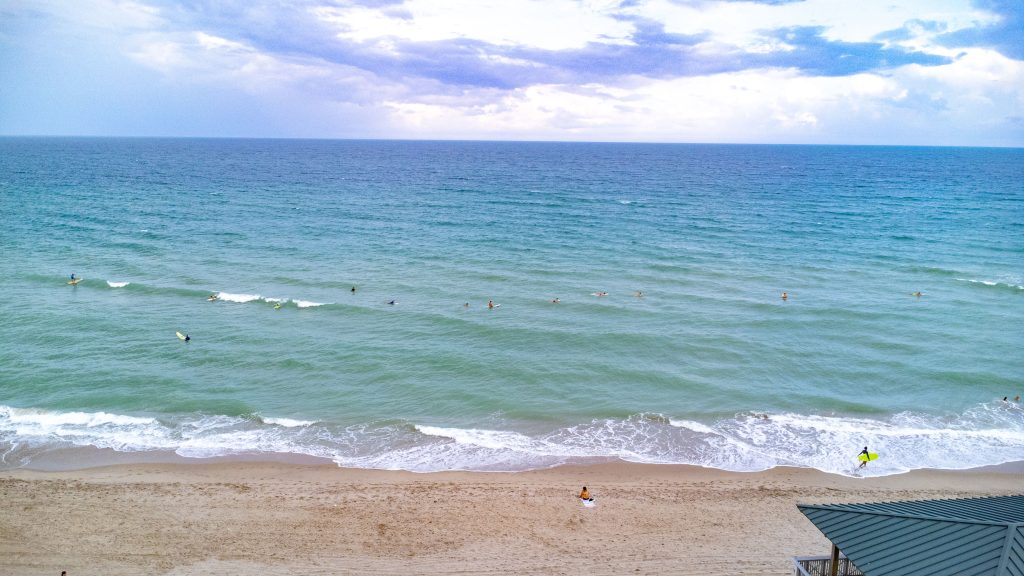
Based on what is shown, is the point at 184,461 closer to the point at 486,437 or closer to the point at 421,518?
the point at 421,518

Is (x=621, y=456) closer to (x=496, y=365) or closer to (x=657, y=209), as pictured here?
(x=496, y=365)

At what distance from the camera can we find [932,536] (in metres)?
10.6

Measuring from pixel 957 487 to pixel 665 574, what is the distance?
38.8 feet

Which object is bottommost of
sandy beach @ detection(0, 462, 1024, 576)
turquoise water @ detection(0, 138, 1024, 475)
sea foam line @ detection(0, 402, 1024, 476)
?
sandy beach @ detection(0, 462, 1024, 576)

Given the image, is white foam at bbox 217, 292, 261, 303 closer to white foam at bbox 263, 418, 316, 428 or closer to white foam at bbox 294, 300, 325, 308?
white foam at bbox 294, 300, 325, 308

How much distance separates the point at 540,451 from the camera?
2322cm

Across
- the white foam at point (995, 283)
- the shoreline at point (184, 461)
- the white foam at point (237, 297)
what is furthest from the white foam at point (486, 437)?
the white foam at point (995, 283)

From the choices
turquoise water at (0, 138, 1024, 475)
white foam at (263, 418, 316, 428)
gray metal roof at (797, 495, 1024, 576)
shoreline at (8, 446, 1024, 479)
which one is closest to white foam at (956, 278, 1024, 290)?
turquoise water at (0, 138, 1024, 475)

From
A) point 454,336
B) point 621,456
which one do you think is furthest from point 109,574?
point 454,336

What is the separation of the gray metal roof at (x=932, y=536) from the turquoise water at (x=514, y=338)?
1065 centimetres

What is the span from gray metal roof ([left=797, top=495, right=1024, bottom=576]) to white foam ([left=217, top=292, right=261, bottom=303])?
35.9m

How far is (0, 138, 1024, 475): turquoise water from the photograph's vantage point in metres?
24.1

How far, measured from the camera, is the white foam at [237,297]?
130ft

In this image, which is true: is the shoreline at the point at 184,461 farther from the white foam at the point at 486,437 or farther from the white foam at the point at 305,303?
the white foam at the point at 305,303
